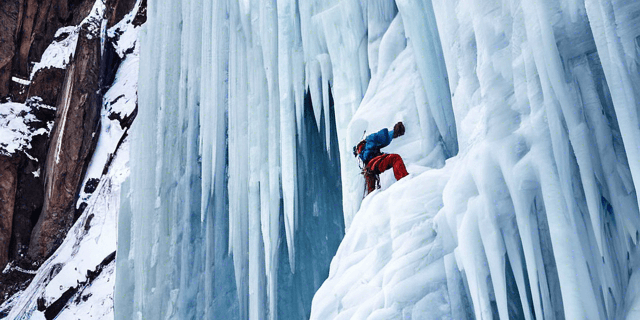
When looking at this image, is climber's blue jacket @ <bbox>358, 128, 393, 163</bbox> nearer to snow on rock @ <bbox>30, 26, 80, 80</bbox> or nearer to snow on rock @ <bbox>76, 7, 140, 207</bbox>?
snow on rock @ <bbox>76, 7, 140, 207</bbox>

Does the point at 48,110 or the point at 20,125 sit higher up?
the point at 48,110

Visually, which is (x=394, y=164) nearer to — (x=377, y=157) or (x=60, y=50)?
(x=377, y=157)

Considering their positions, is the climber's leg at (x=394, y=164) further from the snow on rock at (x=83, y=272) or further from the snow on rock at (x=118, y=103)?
the snow on rock at (x=118, y=103)

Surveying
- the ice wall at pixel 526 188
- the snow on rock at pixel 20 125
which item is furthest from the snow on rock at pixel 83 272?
the ice wall at pixel 526 188

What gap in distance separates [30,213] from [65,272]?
6.34 feet

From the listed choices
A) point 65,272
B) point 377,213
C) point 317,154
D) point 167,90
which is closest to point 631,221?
point 377,213

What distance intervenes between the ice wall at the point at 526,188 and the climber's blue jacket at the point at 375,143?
733 mm

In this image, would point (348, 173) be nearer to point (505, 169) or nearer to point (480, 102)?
point (480, 102)

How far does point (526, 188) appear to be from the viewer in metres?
2.23

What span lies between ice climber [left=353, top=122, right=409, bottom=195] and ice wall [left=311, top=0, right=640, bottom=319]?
1.55ft

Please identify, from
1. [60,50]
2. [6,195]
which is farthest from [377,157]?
Result: [60,50]

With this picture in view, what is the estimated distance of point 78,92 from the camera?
435 inches

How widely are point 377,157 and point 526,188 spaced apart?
4.46ft

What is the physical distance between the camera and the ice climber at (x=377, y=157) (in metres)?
3.39
